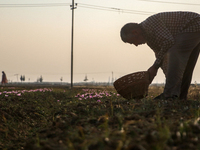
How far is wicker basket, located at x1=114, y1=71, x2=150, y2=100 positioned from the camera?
4.80 meters

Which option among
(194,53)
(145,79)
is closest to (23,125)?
(145,79)

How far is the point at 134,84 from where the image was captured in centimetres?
482

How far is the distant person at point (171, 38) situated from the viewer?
4.54m

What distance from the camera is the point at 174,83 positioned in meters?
4.54

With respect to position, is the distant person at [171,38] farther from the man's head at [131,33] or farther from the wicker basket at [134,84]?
the wicker basket at [134,84]


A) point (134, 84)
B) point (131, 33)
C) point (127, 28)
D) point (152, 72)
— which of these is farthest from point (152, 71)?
point (127, 28)

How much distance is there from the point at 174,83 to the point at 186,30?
3.11ft

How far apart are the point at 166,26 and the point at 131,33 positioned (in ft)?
2.09

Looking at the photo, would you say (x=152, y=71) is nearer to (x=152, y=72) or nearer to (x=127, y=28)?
(x=152, y=72)

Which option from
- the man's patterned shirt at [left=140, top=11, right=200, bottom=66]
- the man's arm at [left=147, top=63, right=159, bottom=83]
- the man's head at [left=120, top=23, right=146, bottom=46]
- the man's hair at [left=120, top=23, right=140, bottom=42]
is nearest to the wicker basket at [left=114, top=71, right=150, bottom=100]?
the man's arm at [left=147, top=63, right=159, bottom=83]

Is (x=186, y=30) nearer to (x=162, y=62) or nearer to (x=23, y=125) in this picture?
(x=162, y=62)

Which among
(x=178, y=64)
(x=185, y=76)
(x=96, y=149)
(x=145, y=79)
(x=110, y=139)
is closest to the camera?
(x=96, y=149)

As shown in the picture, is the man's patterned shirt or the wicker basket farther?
the wicker basket

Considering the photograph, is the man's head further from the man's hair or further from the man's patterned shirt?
the man's patterned shirt
